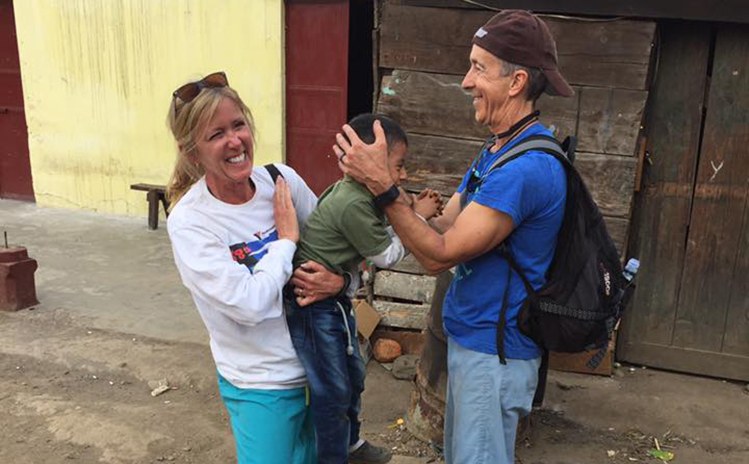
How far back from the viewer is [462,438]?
222cm

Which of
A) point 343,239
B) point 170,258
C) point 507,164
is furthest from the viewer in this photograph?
point 170,258

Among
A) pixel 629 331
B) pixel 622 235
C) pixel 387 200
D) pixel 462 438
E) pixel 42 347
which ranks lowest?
pixel 42 347

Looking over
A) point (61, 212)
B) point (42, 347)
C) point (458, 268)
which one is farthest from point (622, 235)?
point (61, 212)

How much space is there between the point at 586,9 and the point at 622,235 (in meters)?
A: 1.32

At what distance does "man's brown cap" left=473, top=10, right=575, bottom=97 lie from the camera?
2.04 metres

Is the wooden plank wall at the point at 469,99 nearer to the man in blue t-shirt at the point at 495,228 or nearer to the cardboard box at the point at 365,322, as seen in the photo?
the cardboard box at the point at 365,322

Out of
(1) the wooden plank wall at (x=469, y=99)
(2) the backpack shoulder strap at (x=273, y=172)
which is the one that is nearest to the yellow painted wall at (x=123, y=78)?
(1) the wooden plank wall at (x=469, y=99)

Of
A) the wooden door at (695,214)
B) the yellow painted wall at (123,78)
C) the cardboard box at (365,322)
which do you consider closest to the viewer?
the wooden door at (695,214)

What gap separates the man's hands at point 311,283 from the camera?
7.04 feet

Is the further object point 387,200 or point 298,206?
point 298,206

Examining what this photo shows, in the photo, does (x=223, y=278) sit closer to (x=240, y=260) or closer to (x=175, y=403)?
(x=240, y=260)

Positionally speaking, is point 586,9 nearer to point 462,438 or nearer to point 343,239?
point 343,239

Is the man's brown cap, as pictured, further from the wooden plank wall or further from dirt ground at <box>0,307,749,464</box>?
dirt ground at <box>0,307,749,464</box>

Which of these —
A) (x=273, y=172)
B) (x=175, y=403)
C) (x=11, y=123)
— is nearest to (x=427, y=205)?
(x=273, y=172)
